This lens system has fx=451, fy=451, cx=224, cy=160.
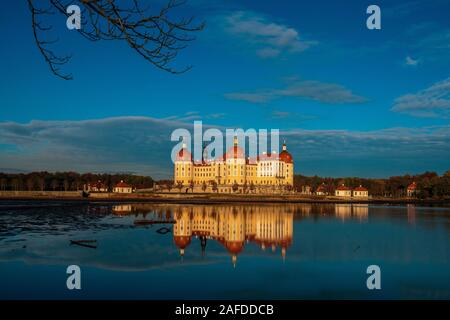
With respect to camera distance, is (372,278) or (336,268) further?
(336,268)

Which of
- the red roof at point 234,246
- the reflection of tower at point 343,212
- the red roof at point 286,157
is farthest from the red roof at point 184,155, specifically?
the red roof at point 234,246

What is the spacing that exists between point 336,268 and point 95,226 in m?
14.0

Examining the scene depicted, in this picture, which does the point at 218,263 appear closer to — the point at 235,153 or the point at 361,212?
the point at 361,212

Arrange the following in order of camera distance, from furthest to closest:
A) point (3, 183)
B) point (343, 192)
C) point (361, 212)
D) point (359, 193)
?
point (3, 183), point (359, 193), point (343, 192), point (361, 212)

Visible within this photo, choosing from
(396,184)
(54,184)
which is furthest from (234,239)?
(396,184)

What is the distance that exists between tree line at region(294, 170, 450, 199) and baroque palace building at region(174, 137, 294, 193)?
731 cm

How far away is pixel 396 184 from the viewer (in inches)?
3873

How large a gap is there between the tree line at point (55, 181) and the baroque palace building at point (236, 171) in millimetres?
13638

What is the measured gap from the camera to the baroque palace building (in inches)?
3716

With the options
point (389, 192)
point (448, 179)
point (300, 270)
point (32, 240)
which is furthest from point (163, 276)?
point (389, 192)

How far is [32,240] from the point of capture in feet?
55.1

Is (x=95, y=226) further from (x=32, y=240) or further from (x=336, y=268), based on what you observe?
(x=336, y=268)

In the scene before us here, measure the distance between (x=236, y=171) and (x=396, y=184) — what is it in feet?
116

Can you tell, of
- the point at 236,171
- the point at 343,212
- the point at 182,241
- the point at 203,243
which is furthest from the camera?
the point at 236,171
